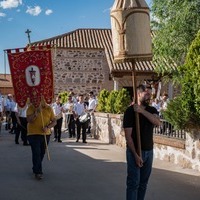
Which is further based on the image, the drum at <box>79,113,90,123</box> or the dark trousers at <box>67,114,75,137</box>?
the dark trousers at <box>67,114,75,137</box>

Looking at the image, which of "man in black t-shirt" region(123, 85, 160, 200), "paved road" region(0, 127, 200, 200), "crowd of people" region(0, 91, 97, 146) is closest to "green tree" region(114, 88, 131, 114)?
"crowd of people" region(0, 91, 97, 146)

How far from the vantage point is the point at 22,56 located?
31.7 ft

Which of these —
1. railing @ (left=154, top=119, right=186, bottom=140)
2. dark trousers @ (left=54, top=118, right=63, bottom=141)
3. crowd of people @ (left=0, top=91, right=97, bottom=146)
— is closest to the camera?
railing @ (left=154, top=119, right=186, bottom=140)

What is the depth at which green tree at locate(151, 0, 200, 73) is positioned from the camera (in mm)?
18312

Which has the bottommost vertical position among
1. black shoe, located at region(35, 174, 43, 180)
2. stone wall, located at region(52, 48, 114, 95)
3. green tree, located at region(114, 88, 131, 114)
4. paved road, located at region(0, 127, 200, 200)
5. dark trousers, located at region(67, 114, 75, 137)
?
paved road, located at region(0, 127, 200, 200)

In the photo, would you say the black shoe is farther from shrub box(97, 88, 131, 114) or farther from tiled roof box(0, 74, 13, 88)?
tiled roof box(0, 74, 13, 88)

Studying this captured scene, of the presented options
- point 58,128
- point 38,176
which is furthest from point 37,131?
point 58,128

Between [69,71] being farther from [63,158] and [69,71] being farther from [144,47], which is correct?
[144,47]

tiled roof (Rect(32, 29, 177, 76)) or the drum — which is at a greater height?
tiled roof (Rect(32, 29, 177, 76))

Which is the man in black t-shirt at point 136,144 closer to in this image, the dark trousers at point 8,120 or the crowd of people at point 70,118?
the crowd of people at point 70,118

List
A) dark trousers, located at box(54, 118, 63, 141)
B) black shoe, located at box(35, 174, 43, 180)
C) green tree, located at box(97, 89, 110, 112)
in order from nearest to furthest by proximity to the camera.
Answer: black shoe, located at box(35, 174, 43, 180) < dark trousers, located at box(54, 118, 63, 141) < green tree, located at box(97, 89, 110, 112)

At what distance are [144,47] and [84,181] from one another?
3496 mm

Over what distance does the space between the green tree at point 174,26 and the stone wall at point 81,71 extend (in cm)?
843

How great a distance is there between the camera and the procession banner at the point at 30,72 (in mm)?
9531
